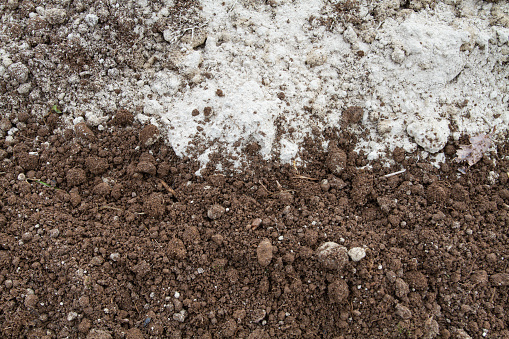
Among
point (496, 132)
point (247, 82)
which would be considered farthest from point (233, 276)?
point (496, 132)

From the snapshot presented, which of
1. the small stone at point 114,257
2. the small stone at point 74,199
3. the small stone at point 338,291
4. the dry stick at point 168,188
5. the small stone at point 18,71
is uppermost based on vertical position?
the small stone at point 18,71

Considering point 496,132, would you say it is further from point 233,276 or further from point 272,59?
point 233,276

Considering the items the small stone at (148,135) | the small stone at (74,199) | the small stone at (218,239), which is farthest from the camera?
the small stone at (148,135)

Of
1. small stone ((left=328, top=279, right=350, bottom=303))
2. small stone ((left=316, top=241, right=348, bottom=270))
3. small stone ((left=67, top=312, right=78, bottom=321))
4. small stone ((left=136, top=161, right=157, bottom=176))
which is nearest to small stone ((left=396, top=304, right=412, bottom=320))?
small stone ((left=328, top=279, right=350, bottom=303))

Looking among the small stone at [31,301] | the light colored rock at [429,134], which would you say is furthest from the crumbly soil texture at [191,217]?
the light colored rock at [429,134]

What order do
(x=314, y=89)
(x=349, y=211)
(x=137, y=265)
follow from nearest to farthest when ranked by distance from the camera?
1. (x=137, y=265)
2. (x=349, y=211)
3. (x=314, y=89)

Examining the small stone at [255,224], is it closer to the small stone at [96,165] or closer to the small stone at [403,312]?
the small stone at [403,312]
